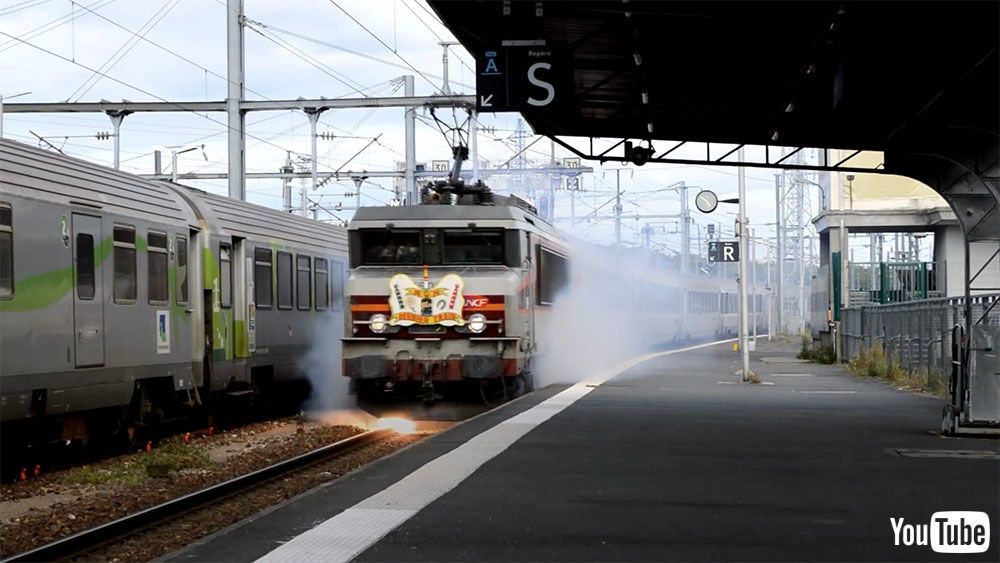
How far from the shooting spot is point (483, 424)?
16.7 m

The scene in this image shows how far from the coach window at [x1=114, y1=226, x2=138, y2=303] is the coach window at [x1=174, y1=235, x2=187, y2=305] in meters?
1.51

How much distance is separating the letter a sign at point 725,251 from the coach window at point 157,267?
55.1 feet

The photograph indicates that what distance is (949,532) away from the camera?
29.0ft

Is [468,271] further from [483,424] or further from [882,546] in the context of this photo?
[882,546]

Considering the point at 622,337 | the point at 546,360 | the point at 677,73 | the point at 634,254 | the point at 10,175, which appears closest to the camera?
the point at 10,175

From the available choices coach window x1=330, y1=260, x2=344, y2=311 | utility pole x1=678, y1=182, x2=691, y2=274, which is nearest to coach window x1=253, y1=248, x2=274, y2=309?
coach window x1=330, y1=260, x2=344, y2=311

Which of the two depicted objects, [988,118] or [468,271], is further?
[468,271]

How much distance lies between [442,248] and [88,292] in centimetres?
621

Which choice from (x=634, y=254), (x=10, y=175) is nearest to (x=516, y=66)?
(x=10, y=175)

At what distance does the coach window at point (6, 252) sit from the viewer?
1223cm

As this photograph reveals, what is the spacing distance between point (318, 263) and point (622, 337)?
42.9ft

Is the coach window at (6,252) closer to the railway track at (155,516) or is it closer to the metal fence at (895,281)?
the railway track at (155,516)

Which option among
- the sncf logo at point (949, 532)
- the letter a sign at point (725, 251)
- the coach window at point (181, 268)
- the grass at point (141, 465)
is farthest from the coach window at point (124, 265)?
the letter a sign at point (725, 251)

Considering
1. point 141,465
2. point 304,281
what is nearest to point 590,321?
point 304,281
